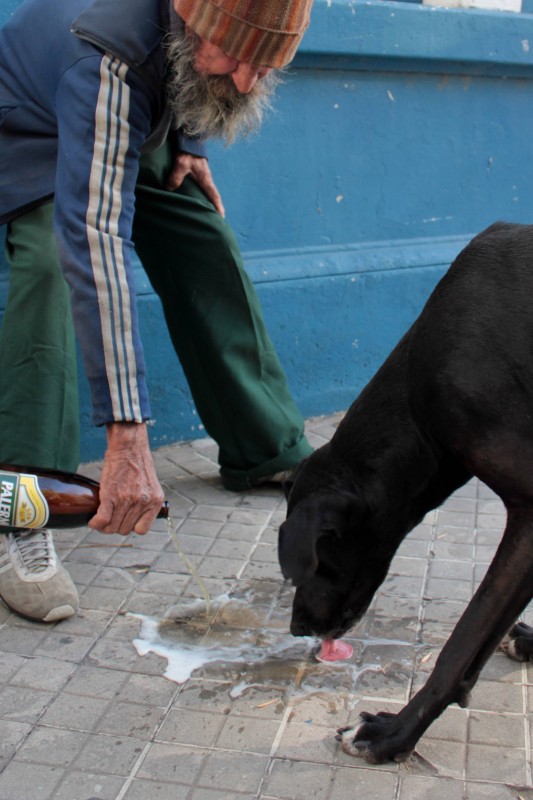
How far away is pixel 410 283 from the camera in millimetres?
5254

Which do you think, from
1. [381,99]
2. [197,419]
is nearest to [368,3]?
[381,99]

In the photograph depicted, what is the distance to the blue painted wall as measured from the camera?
4.75 m

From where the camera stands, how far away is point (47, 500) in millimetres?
2951

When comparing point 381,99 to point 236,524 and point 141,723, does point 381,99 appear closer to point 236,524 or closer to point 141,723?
point 236,524

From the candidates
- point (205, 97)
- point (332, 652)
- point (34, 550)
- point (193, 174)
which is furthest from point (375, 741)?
point (193, 174)

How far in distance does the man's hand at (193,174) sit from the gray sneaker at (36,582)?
1380mm

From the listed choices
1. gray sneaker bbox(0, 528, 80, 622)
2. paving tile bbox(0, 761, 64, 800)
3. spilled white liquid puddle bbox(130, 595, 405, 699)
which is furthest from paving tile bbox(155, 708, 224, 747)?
gray sneaker bbox(0, 528, 80, 622)

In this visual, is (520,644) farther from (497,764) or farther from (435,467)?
(435,467)

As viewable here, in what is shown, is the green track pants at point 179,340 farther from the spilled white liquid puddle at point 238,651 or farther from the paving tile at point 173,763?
the paving tile at point 173,763

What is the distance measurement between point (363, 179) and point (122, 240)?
2615 mm

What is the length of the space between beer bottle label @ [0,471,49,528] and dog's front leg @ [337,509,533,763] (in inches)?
42.4

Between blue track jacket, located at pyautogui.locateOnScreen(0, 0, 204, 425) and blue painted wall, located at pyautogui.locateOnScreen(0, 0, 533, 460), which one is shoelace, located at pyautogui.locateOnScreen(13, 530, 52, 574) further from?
blue painted wall, located at pyautogui.locateOnScreen(0, 0, 533, 460)

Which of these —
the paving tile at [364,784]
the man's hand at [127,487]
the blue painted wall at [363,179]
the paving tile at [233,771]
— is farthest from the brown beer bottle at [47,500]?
the blue painted wall at [363,179]

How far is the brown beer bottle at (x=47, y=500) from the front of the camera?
2830 mm
